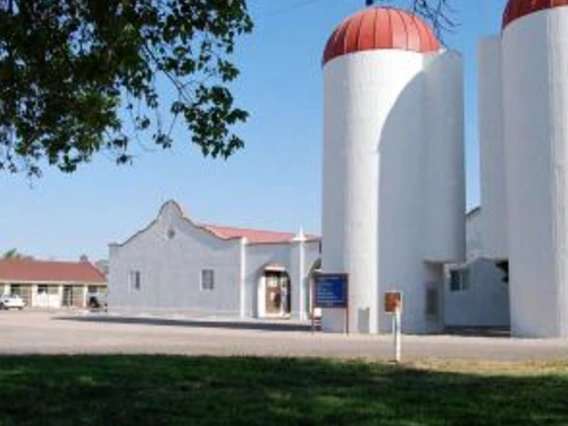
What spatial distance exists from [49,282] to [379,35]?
62838 mm

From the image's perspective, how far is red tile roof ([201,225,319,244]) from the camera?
57.8m

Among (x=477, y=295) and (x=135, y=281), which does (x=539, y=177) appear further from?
(x=135, y=281)

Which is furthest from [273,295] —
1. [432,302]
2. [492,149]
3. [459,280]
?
[492,149]

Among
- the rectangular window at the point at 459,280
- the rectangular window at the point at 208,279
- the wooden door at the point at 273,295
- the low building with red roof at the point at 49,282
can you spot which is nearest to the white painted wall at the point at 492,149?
the rectangular window at the point at 459,280

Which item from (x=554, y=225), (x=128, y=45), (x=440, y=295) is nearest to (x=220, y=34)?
(x=128, y=45)

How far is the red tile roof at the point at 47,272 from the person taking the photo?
92438mm

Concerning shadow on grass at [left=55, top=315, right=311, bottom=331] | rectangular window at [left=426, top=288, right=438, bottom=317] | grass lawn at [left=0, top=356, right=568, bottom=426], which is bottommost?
grass lawn at [left=0, top=356, right=568, bottom=426]

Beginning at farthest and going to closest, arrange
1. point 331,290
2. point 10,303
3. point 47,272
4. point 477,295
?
point 47,272, point 10,303, point 477,295, point 331,290

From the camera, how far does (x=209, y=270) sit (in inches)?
2307

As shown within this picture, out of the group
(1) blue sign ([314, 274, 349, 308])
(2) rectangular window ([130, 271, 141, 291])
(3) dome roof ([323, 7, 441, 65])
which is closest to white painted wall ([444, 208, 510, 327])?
(1) blue sign ([314, 274, 349, 308])

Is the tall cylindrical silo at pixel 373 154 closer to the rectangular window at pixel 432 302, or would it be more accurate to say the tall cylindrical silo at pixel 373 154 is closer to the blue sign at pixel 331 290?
the blue sign at pixel 331 290

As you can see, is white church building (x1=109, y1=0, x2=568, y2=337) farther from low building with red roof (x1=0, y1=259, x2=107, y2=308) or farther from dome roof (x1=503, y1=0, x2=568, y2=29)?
low building with red roof (x1=0, y1=259, x2=107, y2=308)

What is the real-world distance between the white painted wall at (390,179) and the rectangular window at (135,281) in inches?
1084

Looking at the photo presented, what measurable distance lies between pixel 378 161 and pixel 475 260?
12845 mm
